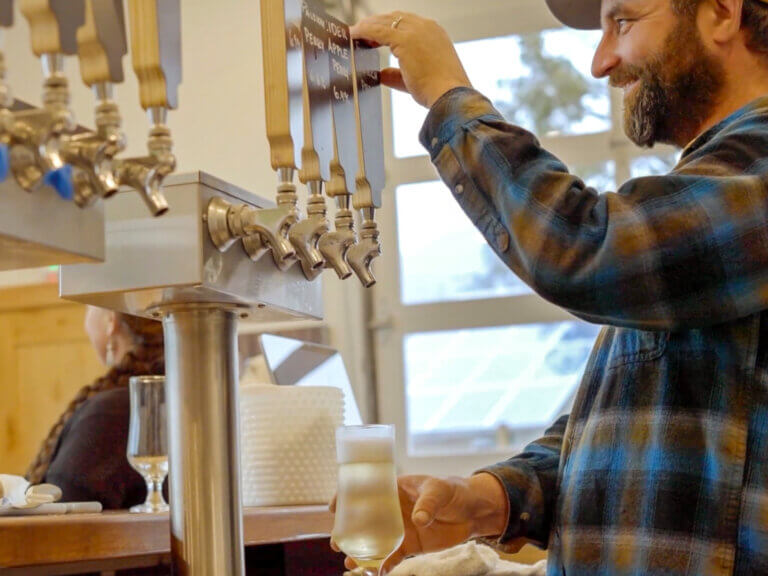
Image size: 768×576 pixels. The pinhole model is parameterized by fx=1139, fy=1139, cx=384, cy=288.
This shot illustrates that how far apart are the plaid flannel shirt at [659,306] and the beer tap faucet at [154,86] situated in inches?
14.8

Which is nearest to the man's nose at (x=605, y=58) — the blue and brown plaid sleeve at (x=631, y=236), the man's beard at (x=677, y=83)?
the man's beard at (x=677, y=83)

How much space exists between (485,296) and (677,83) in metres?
2.29

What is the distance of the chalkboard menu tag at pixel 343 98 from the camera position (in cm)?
100

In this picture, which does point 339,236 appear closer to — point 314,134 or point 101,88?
point 314,134

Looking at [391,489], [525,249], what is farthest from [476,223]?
[391,489]

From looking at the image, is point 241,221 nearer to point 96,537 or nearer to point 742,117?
point 96,537

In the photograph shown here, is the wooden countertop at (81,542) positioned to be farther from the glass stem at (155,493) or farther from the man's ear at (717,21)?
the man's ear at (717,21)

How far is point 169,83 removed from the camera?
75cm

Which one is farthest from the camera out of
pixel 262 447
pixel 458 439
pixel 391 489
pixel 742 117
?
pixel 458 439

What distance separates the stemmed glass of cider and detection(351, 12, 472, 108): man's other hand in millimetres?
334

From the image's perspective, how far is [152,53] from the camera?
29.1 inches

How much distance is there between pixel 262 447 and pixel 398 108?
2.30 meters

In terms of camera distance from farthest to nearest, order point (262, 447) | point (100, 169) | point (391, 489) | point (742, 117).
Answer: point (262, 447)
point (742, 117)
point (391, 489)
point (100, 169)

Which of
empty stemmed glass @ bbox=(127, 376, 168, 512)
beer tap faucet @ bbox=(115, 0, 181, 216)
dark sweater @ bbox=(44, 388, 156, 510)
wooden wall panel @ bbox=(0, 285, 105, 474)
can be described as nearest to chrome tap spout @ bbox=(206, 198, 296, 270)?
beer tap faucet @ bbox=(115, 0, 181, 216)
